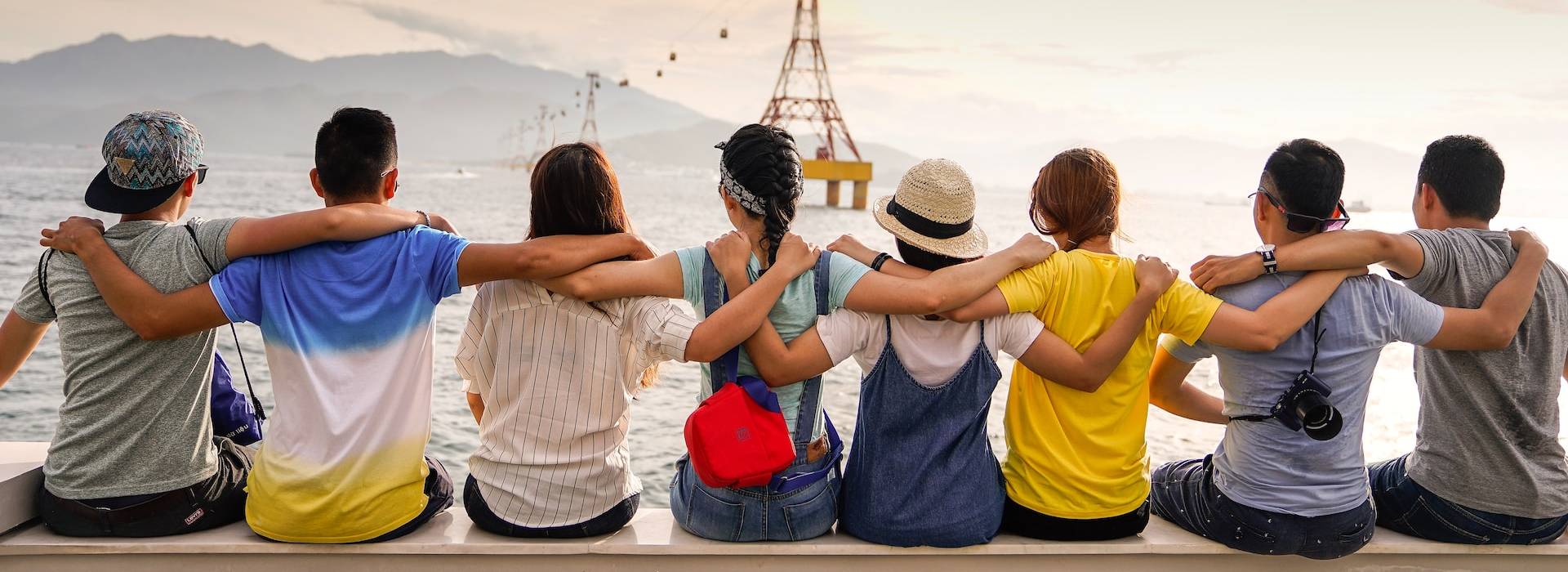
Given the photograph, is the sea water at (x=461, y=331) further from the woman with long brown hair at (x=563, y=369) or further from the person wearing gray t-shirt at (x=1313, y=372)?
the woman with long brown hair at (x=563, y=369)

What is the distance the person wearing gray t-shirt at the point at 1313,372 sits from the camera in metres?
1.95

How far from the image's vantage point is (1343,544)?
6.56ft

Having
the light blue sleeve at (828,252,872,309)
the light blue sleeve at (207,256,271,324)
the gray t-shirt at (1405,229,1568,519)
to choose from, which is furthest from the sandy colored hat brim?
the light blue sleeve at (207,256,271,324)

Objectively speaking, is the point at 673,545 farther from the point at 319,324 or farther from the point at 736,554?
the point at 319,324

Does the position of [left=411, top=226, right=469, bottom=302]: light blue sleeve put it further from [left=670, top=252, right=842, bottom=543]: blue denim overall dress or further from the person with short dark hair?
[left=670, top=252, right=842, bottom=543]: blue denim overall dress

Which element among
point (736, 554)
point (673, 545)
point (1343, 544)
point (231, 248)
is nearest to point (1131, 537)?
point (1343, 544)

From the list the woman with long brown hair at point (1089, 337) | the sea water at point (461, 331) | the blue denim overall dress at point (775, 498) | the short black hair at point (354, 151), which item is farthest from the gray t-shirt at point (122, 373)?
the sea water at point (461, 331)

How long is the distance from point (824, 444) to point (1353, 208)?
7495 centimetres

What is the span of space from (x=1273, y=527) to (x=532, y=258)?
1.65 m

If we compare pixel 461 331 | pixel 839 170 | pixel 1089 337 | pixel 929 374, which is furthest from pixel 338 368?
pixel 839 170

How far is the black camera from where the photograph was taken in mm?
1895

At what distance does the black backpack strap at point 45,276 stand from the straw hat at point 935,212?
167cm

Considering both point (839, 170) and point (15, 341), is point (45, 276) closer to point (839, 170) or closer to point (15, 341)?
point (15, 341)

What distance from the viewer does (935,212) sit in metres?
1.98
